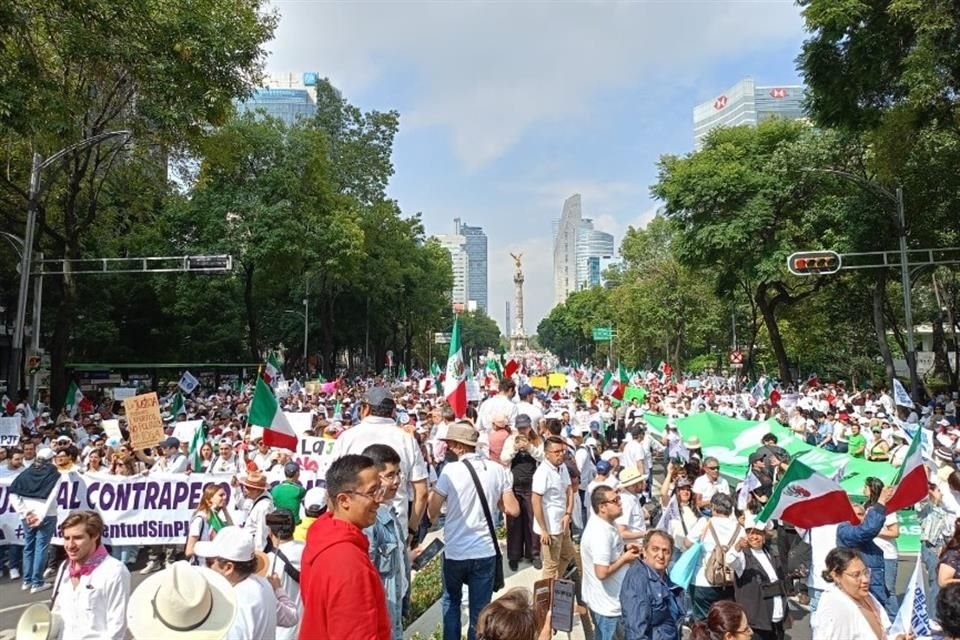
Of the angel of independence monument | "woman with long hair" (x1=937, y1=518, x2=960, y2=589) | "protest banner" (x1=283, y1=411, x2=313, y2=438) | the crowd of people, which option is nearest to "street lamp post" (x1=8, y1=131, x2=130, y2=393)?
"protest banner" (x1=283, y1=411, x2=313, y2=438)

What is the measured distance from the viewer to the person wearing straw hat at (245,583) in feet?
12.4

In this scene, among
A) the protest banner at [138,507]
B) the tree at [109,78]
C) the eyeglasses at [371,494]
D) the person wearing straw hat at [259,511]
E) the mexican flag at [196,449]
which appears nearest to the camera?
the eyeglasses at [371,494]

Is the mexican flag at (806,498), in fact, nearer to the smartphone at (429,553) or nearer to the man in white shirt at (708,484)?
the man in white shirt at (708,484)

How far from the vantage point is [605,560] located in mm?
5340

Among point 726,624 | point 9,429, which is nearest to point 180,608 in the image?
point 726,624

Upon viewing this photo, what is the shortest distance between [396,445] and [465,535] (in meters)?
0.81

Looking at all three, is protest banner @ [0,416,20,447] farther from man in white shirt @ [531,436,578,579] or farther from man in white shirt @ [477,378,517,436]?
man in white shirt @ [531,436,578,579]

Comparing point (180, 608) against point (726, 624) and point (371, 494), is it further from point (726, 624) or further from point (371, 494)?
point (726, 624)

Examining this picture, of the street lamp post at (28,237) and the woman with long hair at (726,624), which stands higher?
the street lamp post at (28,237)

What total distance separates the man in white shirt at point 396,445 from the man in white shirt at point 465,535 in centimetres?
18

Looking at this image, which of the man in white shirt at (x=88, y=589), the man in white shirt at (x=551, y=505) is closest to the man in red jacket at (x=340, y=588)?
the man in white shirt at (x=88, y=589)

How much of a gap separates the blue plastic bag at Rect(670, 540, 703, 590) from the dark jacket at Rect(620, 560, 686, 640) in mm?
628

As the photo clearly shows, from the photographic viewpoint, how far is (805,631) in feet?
23.9

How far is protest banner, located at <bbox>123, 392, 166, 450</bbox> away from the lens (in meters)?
11.4
